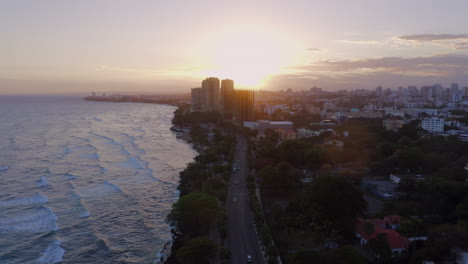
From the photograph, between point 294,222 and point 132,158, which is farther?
point 132,158

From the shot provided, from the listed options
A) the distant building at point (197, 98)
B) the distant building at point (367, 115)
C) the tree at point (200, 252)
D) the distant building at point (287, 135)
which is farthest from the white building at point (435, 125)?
the distant building at point (197, 98)

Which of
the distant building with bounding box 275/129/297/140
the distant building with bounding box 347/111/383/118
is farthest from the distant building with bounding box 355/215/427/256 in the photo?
the distant building with bounding box 347/111/383/118

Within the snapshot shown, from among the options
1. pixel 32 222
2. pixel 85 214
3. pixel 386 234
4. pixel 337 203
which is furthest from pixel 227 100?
pixel 386 234

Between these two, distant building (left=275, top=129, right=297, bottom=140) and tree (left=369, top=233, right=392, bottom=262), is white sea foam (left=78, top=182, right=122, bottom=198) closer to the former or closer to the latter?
tree (left=369, top=233, right=392, bottom=262)

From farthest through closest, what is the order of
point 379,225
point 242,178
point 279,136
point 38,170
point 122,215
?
point 279,136 < point 38,170 < point 242,178 < point 122,215 < point 379,225

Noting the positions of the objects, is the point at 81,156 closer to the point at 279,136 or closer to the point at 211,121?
the point at 279,136

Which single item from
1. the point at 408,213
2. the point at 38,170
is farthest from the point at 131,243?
the point at 38,170

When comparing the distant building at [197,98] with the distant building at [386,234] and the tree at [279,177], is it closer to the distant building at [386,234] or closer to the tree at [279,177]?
the tree at [279,177]
